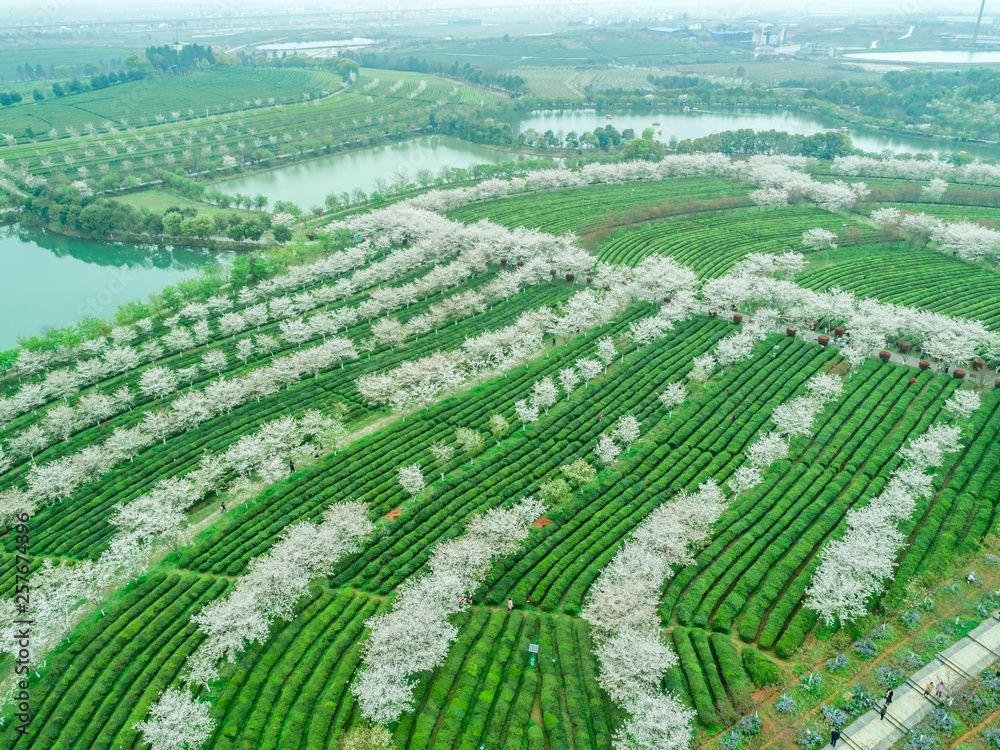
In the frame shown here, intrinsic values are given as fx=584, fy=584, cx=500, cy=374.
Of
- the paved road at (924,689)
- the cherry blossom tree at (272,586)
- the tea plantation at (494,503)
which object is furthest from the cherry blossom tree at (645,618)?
the cherry blossom tree at (272,586)

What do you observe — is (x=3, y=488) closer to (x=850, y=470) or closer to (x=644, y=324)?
(x=644, y=324)

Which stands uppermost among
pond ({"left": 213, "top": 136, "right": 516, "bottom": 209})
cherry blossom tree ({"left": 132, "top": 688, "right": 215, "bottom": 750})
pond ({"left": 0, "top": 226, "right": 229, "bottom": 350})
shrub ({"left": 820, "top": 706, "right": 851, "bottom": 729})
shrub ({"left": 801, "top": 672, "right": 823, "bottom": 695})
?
pond ({"left": 213, "top": 136, "right": 516, "bottom": 209})

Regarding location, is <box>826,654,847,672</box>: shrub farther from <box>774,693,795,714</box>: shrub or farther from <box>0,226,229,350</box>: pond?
<box>0,226,229,350</box>: pond

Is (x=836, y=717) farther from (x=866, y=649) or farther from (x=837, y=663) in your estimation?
(x=866, y=649)

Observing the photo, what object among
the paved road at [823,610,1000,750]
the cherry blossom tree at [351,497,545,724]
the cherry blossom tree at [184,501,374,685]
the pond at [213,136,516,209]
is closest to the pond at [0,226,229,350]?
the pond at [213,136,516,209]

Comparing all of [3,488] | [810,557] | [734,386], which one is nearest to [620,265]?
[734,386]

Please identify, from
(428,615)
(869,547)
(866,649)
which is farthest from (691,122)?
(428,615)

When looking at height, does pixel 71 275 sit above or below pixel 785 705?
above

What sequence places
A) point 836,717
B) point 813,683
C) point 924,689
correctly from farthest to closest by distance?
1. point 813,683
2. point 924,689
3. point 836,717
